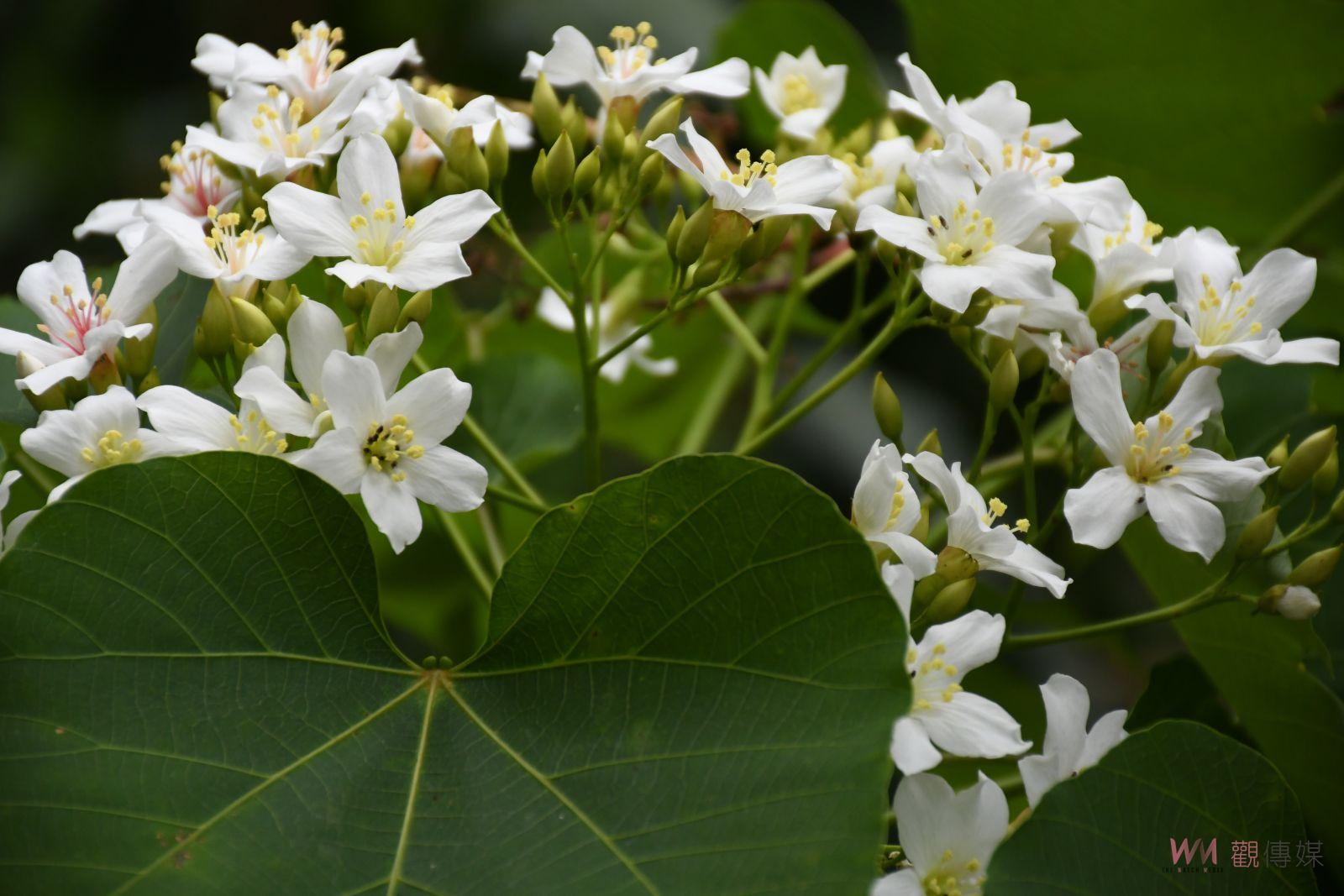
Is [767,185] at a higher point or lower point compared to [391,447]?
higher

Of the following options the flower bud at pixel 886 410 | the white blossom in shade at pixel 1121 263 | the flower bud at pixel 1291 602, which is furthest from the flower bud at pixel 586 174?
the flower bud at pixel 1291 602

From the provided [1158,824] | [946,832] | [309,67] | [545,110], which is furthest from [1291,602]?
[309,67]

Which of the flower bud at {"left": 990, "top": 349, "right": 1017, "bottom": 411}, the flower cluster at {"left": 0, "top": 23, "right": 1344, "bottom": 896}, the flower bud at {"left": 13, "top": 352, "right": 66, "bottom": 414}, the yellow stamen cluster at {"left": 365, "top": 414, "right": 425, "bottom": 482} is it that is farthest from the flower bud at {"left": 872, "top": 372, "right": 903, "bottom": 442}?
the flower bud at {"left": 13, "top": 352, "right": 66, "bottom": 414}

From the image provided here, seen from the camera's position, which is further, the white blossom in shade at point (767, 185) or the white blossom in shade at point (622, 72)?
the white blossom in shade at point (622, 72)

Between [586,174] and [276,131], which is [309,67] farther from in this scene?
[586,174]

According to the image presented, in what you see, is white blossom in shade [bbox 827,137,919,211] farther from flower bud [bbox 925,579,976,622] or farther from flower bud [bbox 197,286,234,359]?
flower bud [bbox 197,286,234,359]

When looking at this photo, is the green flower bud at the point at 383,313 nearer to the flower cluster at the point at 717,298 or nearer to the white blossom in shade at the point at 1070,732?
the flower cluster at the point at 717,298
